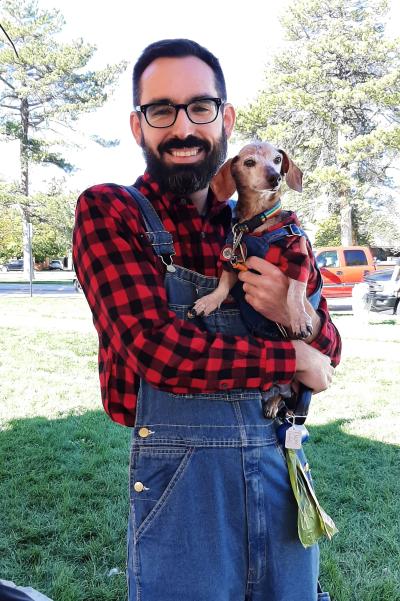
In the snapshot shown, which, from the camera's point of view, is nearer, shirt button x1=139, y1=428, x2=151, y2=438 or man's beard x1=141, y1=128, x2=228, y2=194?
shirt button x1=139, y1=428, x2=151, y2=438

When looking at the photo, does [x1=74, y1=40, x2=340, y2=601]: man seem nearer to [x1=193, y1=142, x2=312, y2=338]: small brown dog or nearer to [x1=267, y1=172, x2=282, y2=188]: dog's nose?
[x1=193, y1=142, x2=312, y2=338]: small brown dog

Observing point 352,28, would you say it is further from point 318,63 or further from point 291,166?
point 291,166

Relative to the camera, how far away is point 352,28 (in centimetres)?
2731

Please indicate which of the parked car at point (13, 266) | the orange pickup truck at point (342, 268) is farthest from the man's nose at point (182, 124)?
the parked car at point (13, 266)

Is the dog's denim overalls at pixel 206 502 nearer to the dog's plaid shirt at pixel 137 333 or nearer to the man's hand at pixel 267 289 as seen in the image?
the dog's plaid shirt at pixel 137 333

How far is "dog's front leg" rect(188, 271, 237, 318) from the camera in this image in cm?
172

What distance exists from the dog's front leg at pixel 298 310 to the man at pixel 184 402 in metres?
0.08

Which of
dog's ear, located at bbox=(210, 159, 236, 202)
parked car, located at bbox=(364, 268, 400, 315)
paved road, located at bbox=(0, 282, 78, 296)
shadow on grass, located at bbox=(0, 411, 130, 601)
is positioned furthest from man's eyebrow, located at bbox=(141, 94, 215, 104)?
paved road, located at bbox=(0, 282, 78, 296)

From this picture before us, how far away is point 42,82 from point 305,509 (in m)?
31.5

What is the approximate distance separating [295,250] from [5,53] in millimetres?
30349

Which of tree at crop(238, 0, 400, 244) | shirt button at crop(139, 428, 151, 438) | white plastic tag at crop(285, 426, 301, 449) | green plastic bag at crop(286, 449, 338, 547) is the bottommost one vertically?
green plastic bag at crop(286, 449, 338, 547)

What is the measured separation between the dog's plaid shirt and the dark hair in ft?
1.52

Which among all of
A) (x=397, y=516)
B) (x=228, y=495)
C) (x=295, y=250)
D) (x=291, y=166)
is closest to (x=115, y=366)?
(x=228, y=495)

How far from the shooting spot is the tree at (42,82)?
28.9m
